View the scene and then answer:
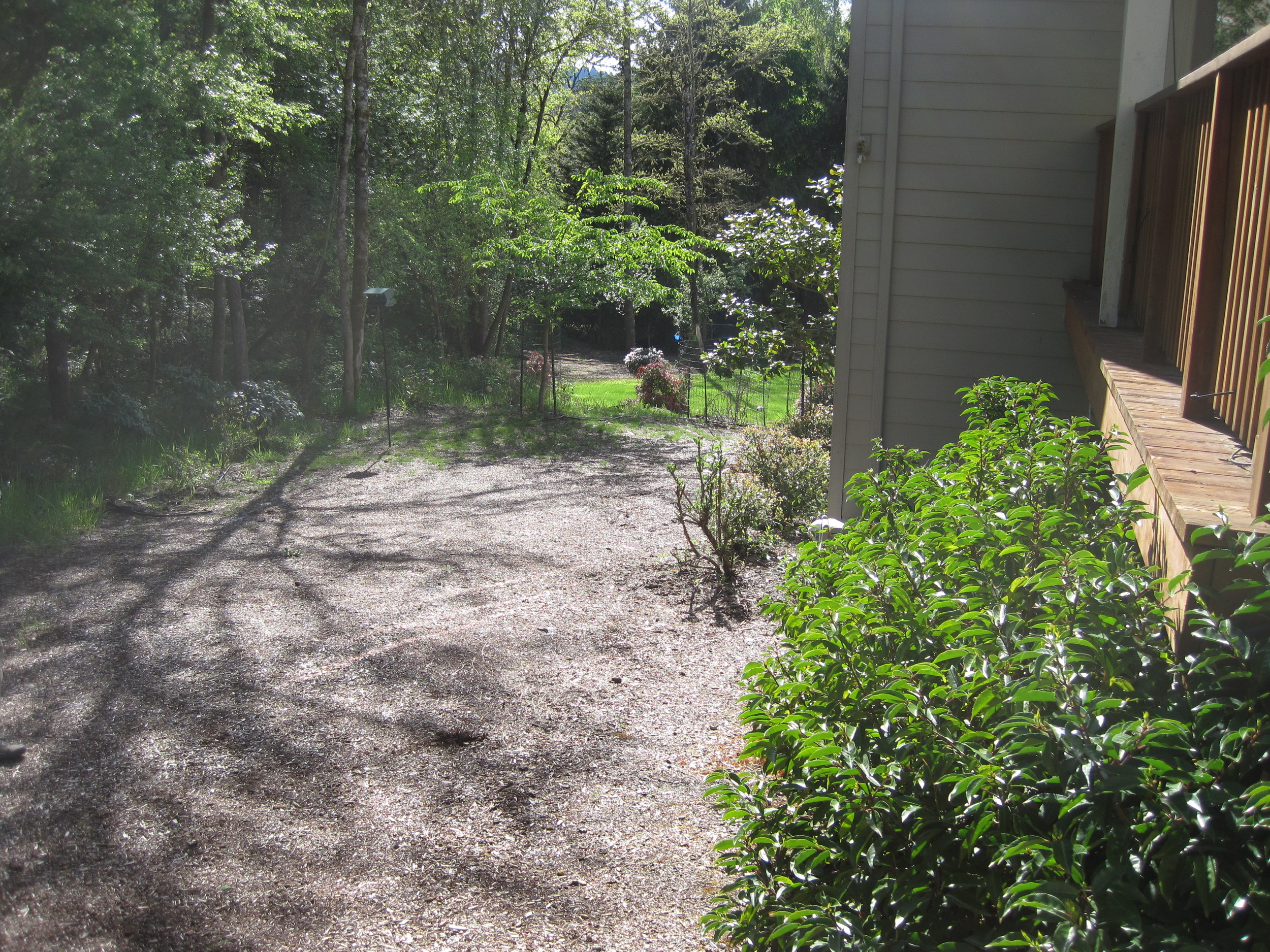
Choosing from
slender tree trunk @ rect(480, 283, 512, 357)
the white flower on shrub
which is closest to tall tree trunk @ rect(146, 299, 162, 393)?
slender tree trunk @ rect(480, 283, 512, 357)

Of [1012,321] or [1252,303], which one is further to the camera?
[1012,321]

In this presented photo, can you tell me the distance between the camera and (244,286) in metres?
15.1

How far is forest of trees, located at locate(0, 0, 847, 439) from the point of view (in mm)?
8148

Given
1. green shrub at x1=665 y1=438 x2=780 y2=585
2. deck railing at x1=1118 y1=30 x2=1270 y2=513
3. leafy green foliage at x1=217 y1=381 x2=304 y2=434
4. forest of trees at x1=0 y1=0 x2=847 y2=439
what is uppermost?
forest of trees at x1=0 y1=0 x2=847 y2=439

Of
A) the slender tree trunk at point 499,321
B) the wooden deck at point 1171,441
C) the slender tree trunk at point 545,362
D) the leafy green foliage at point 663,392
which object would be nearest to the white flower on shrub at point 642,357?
the leafy green foliage at point 663,392

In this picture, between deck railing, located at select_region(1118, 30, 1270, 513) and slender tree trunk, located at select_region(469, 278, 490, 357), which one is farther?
slender tree trunk, located at select_region(469, 278, 490, 357)

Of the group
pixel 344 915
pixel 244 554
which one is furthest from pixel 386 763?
pixel 244 554

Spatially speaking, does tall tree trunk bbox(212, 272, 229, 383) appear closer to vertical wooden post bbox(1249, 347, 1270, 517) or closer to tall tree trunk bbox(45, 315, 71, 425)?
tall tree trunk bbox(45, 315, 71, 425)

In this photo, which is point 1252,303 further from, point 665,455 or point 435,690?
point 665,455

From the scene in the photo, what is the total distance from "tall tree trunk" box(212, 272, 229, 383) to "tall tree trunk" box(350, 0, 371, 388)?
1715mm

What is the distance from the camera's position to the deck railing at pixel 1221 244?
1.85 m

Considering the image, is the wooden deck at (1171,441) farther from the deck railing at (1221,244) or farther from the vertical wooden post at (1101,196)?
the vertical wooden post at (1101,196)

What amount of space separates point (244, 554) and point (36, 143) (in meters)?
4.29

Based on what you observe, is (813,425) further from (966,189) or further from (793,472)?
(966,189)
